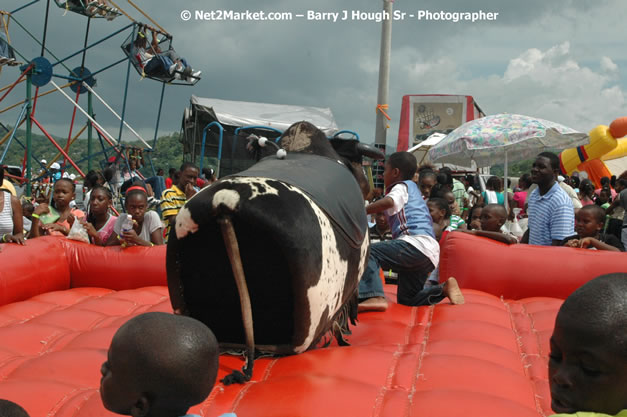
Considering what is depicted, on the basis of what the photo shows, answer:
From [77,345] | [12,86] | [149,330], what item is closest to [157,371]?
[149,330]

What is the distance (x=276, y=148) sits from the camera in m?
2.77

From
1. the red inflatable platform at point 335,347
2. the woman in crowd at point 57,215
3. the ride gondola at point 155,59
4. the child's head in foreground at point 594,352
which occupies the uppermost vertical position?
the ride gondola at point 155,59

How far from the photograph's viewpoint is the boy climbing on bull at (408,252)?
11.0 ft

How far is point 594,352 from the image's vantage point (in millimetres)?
971

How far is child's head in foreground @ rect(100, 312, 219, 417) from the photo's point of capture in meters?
1.30

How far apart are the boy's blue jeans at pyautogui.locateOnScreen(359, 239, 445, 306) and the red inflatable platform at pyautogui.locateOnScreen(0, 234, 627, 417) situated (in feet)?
0.39

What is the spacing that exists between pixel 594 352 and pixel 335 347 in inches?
59.1

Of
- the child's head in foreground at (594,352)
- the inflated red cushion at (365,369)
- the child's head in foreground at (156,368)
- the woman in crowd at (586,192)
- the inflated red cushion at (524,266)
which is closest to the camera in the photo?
the child's head in foreground at (594,352)

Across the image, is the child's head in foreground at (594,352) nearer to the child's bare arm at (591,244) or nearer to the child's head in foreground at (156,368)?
the child's head in foreground at (156,368)

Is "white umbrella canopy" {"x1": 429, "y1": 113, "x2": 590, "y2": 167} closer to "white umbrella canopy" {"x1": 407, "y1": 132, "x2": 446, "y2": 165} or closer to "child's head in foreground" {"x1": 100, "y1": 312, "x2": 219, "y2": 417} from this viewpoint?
"white umbrella canopy" {"x1": 407, "y1": 132, "x2": 446, "y2": 165}

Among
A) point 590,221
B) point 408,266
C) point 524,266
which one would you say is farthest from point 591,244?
point 408,266

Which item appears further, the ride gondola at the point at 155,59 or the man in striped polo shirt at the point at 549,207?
the ride gondola at the point at 155,59

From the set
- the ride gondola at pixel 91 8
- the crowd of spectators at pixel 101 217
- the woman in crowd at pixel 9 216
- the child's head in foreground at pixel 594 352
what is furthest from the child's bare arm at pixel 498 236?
the ride gondola at pixel 91 8

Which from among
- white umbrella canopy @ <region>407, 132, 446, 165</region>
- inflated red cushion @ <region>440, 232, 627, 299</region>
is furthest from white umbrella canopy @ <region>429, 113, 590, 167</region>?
white umbrella canopy @ <region>407, 132, 446, 165</region>
